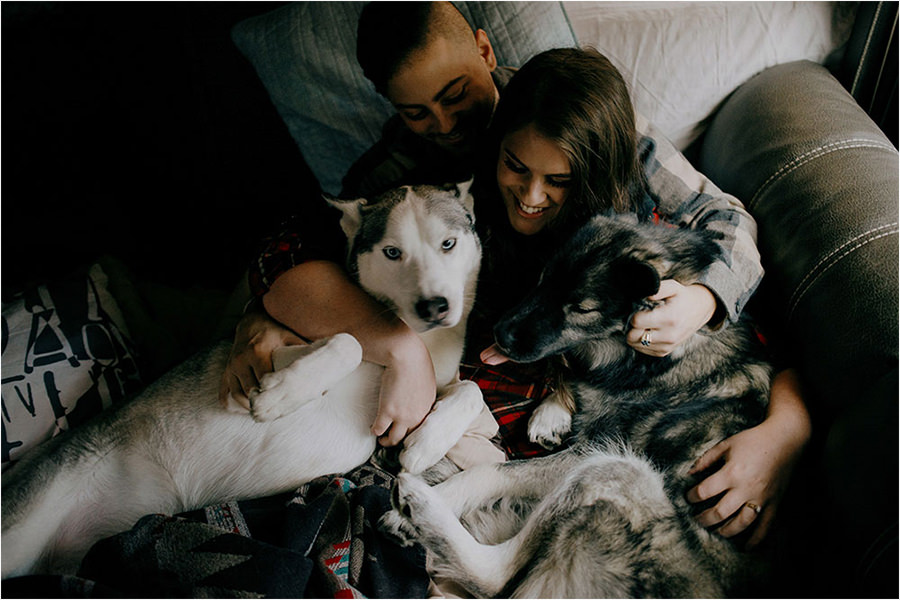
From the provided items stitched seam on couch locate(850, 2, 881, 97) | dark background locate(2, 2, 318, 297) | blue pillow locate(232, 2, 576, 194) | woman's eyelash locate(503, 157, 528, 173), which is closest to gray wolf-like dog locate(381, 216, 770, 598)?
woman's eyelash locate(503, 157, 528, 173)

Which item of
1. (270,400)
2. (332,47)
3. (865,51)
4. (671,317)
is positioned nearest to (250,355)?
(270,400)

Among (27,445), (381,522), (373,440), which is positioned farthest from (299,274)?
(27,445)

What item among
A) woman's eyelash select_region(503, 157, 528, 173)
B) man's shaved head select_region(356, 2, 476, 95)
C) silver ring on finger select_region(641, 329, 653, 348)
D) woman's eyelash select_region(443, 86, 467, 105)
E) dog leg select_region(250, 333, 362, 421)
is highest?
man's shaved head select_region(356, 2, 476, 95)

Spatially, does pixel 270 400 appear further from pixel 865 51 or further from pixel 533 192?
pixel 865 51

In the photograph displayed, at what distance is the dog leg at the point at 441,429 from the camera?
4.48 ft

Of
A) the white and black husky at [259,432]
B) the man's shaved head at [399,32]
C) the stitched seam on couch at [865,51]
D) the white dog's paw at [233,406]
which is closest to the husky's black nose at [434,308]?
the white and black husky at [259,432]

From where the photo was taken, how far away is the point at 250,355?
1437 millimetres

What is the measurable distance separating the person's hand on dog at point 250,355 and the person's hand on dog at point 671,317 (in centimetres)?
91

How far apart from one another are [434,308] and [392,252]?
227 mm

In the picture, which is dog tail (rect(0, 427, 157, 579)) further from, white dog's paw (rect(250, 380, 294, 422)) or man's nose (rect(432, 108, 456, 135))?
man's nose (rect(432, 108, 456, 135))

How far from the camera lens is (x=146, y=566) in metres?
1.13

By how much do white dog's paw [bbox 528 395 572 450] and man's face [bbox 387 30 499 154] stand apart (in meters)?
0.90

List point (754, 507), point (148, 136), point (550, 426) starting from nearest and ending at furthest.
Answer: point (754, 507), point (550, 426), point (148, 136)

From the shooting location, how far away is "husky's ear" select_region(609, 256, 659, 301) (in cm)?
125
